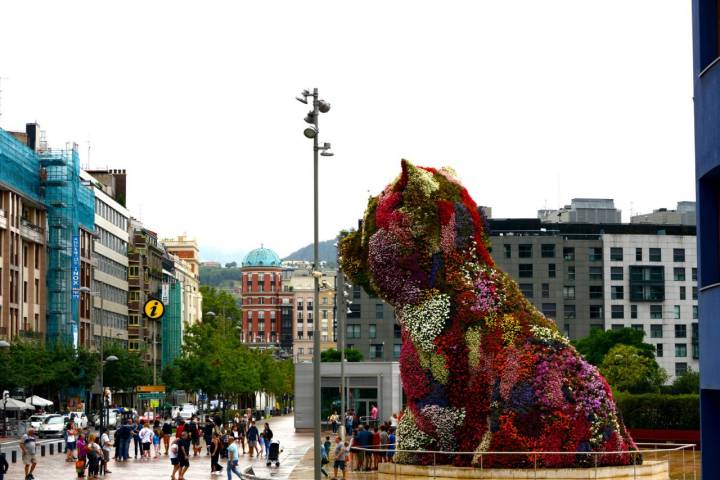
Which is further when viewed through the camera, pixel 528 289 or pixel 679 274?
pixel 679 274

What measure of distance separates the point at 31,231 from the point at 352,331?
40497mm

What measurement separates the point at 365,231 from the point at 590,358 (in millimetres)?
81091

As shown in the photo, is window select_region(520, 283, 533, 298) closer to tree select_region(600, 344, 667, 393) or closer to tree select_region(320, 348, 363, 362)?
tree select_region(320, 348, 363, 362)

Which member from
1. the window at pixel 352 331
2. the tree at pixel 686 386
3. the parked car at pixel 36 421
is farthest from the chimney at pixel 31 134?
the tree at pixel 686 386

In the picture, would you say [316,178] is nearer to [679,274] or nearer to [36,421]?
[36,421]

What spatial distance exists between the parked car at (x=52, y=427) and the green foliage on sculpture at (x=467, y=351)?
42.8 meters

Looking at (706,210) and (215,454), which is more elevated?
(706,210)

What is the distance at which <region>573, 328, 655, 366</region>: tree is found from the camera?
4444 inches

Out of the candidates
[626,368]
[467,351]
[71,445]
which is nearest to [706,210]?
[467,351]

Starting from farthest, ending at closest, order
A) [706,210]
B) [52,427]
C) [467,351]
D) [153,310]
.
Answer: [52,427] → [153,310] → [467,351] → [706,210]

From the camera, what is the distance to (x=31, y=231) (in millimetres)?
100750

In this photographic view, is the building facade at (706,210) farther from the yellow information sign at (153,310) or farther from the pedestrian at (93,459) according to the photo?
the yellow information sign at (153,310)

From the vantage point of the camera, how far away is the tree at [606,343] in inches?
4444

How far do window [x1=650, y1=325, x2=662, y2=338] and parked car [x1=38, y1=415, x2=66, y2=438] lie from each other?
73.1 m
